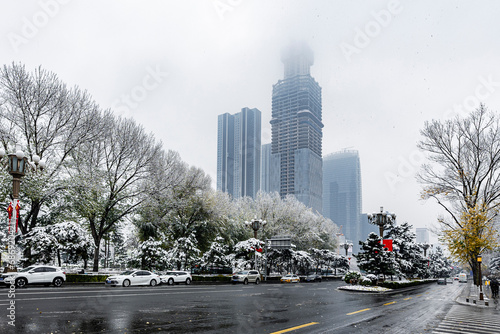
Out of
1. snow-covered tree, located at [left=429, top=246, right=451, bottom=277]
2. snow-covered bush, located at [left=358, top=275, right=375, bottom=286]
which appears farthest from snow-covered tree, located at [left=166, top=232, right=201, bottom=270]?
snow-covered tree, located at [left=429, top=246, right=451, bottom=277]

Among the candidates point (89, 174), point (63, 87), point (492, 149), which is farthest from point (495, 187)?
point (63, 87)

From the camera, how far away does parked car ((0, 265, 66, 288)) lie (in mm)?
21000

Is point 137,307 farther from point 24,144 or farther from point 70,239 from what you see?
point 24,144

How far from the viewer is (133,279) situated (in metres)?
26.9

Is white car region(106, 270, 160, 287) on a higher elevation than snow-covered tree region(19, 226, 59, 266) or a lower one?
lower

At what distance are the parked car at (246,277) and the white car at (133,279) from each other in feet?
28.2

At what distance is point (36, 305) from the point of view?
12586mm

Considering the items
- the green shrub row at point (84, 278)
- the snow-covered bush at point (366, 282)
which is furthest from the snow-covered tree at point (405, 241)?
the green shrub row at point (84, 278)

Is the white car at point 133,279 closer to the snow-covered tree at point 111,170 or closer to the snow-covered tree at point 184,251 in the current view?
the snow-covered tree at point 111,170

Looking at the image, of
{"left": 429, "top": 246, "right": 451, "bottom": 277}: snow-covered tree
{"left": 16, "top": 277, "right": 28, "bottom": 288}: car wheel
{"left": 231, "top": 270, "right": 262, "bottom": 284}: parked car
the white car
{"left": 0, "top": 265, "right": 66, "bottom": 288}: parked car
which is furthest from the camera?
{"left": 429, "top": 246, "right": 451, "bottom": 277}: snow-covered tree

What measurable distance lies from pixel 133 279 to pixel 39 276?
6615mm

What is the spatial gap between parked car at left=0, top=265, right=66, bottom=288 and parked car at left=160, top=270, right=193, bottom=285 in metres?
8.99

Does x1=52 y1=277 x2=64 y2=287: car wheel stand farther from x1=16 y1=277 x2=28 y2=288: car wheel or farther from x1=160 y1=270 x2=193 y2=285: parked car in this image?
x1=160 y1=270 x2=193 y2=285: parked car

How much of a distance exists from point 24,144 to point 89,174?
17.2ft
